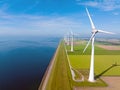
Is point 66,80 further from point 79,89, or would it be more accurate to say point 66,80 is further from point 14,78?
point 14,78

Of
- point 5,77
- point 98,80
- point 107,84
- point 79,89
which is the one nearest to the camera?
point 79,89

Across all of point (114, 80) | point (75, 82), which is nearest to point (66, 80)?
point (75, 82)

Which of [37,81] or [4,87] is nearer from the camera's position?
[4,87]

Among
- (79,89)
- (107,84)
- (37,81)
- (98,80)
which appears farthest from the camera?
(37,81)

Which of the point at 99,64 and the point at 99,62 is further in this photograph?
the point at 99,62

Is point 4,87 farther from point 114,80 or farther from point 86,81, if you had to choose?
point 114,80

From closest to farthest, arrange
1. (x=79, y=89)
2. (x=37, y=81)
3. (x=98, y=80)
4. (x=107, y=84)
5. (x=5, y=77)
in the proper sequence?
(x=79, y=89) → (x=107, y=84) → (x=98, y=80) → (x=37, y=81) → (x=5, y=77)

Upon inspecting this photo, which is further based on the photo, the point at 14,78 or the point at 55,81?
the point at 14,78

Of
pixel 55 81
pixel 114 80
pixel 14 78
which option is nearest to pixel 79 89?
pixel 55 81
